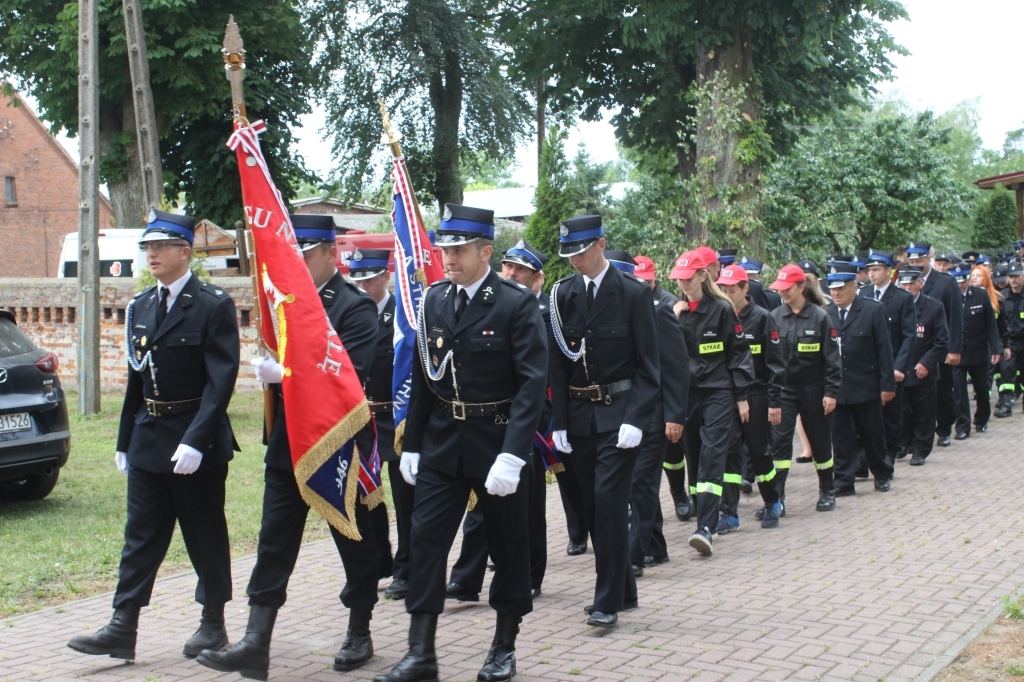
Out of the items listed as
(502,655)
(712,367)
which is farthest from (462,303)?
(712,367)

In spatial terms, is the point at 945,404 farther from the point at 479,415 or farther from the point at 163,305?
the point at 163,305

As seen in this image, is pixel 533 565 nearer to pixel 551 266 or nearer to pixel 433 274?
pixel 433 274

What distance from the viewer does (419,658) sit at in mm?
Result: 5102

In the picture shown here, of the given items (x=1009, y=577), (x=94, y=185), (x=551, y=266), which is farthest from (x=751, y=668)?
(x=551, y=266)

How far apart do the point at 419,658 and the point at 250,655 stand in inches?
29.4

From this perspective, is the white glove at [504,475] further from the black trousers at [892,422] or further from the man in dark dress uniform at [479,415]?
the black trousers at [892,422]

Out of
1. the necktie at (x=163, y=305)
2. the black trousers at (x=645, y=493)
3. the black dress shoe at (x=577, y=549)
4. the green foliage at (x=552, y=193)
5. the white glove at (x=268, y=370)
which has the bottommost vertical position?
the black dress shoe at (x=577, y=549)

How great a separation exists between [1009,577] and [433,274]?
4.09m

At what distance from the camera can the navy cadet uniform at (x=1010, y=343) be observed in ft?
55.4

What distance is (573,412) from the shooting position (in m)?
6.47

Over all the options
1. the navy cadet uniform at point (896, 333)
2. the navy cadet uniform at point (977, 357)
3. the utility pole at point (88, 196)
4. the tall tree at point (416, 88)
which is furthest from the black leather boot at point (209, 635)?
the tall tree at point (416, 88)

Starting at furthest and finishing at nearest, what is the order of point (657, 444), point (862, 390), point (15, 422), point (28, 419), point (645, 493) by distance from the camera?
point (862, 390) < point (28, 419) < point (15, 422) < point (657, 444) < point (645, 493)

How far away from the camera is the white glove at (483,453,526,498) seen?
5.09 m

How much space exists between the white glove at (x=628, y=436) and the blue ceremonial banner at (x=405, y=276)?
4.18 ft
